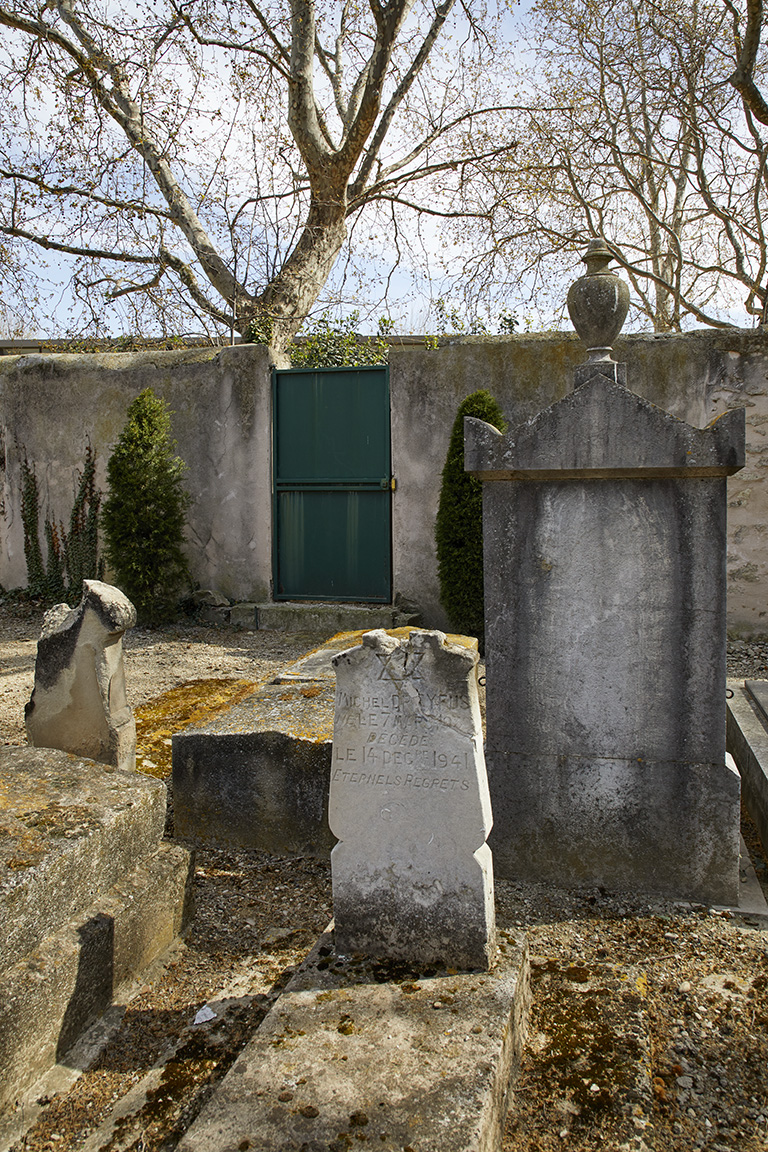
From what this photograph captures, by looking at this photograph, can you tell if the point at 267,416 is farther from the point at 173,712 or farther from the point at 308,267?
the point at 308,267

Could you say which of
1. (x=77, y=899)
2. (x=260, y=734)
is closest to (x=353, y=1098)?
(x=77, y=899)

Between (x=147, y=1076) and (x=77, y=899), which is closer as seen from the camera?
(x=147, y=1076)

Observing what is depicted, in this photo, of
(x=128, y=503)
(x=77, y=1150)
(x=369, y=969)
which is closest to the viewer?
(x=77, y=1150)

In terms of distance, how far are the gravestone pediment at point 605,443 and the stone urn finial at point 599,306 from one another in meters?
0.59

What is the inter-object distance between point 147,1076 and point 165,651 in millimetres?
5226

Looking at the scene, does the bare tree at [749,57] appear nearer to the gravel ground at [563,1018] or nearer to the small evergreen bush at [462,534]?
the small evergreen bush at [462,534]

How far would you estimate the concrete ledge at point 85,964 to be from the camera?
83.0 inches

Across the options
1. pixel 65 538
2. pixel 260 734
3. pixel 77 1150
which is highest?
pixel 65 538

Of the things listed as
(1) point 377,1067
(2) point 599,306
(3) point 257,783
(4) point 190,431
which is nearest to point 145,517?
(4) point 190,431

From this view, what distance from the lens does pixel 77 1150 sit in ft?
6.38

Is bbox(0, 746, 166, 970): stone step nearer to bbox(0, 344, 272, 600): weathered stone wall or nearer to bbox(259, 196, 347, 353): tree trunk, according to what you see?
bbox(0, 344, 272, 600): weathered stone wall

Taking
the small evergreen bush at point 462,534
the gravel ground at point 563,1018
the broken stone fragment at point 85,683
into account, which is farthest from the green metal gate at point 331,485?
the gravel ground at point 563,1018

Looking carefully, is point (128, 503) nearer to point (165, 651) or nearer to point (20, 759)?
point (165, 651)

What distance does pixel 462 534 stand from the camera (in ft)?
23.0
